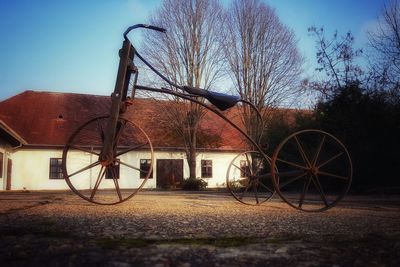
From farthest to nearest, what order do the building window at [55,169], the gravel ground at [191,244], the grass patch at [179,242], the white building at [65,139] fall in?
the building window at [55,169]
the white building at [65,139]
the grass patch at [179,242]
the gravel ground at [191,244]

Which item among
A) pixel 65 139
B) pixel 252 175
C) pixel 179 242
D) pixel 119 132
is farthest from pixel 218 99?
pixel 65 139

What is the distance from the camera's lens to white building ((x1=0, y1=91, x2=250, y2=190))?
24297 mm

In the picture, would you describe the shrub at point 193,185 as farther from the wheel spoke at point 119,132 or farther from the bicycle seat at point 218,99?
the bicycle seat at point 218,99

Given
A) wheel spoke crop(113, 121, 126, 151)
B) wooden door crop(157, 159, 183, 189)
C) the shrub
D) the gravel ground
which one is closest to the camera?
the gravel ground

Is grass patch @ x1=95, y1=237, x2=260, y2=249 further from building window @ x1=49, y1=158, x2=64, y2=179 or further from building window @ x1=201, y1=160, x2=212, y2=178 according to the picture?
building window @ x1=201, y1=160, x2=212, y2=178

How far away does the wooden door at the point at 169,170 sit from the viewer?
27.5 m

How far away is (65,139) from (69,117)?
2.83 metres

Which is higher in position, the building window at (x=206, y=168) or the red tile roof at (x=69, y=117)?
the red tile roof at (x=69, y=117)

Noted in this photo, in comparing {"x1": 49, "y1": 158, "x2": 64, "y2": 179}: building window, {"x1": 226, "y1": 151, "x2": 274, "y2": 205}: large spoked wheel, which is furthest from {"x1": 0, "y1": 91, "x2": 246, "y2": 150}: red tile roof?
{"x1": 226, "y1": 151, "x2": 274, "y2": 205}: large spoked wheel

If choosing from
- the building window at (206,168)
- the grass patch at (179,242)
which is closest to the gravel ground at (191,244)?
the grass patch at (179,242)

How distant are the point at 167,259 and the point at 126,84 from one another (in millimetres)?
2653

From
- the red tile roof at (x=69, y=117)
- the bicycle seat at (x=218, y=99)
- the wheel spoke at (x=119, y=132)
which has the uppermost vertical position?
the red tile roof at (x=69, y=117)

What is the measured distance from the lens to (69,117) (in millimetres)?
27859

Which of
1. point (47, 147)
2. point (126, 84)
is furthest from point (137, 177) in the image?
point (126, 84)
